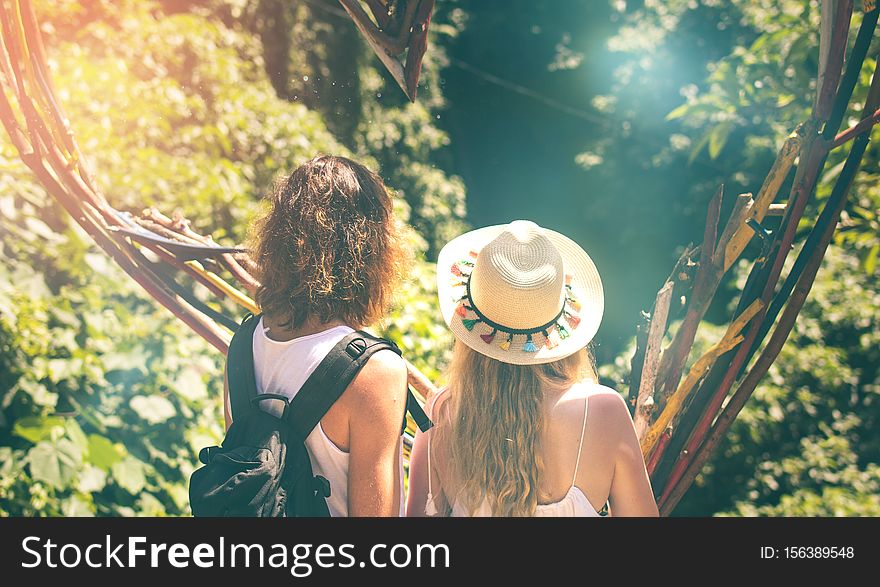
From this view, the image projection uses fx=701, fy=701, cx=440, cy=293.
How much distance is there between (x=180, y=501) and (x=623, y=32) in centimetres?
881

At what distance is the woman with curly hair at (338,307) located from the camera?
1451 mm

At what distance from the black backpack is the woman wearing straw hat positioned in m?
0.18

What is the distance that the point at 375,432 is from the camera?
4.74ft

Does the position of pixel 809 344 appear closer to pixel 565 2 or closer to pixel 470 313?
pixel 470 313

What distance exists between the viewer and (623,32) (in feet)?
31.7

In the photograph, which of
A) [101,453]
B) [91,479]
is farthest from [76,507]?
[101,453]

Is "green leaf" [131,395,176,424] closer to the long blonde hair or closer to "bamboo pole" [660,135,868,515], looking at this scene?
the long blonde hair

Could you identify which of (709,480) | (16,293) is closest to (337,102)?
(16,293)

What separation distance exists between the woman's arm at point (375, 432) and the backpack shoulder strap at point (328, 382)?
0.7 inches

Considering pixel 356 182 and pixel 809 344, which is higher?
pixel 356 182

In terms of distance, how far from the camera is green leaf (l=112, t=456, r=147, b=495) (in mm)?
2840

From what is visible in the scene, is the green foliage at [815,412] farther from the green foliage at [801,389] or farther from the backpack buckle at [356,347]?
the backpack buckle at [356,347]
